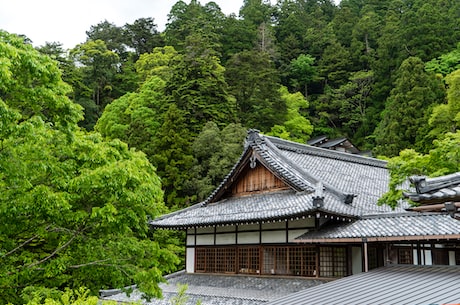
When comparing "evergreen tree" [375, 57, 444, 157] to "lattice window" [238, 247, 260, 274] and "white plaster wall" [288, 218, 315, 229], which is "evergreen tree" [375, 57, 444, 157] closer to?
"lattice window" [238, 247, 260, 274]

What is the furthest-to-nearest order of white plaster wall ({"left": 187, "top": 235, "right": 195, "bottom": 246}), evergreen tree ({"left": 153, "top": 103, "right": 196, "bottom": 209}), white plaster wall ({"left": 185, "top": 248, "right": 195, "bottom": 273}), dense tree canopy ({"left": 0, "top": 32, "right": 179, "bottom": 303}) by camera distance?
1. evergreen tree ({"left": 153, "top": 103, "right": 196, "bottom": 209})
2. white plaster wall ({"left": 187, "top": 235, "right": 195, "bottom": 246})
3. white plaster wall ({"left": 185, "top": 248, "right": 195, "bottom": 273})
4. dense tree canopy ({"left": 0, "top": 32, "right": 179, "bottom": 303})

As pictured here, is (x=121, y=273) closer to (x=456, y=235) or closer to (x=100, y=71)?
(x=456, y=235)

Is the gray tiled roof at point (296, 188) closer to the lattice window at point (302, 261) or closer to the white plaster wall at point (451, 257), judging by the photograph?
the lattice window at point (302, 261)

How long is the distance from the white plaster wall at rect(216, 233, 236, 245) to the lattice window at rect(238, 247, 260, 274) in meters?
0.49

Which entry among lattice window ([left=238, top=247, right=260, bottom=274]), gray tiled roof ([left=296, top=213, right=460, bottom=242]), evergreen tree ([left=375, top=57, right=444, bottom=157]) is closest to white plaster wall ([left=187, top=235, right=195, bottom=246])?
lattice window ([left=238, top=247, right=260, bottom=274])

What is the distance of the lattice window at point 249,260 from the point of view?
52.3ft

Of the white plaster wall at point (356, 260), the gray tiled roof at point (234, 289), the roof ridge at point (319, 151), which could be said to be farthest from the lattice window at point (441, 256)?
the roof ridge at point (319, 151)

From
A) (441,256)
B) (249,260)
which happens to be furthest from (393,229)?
(249,260)

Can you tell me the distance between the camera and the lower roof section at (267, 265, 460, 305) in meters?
6.71

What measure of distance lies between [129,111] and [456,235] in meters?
32.2

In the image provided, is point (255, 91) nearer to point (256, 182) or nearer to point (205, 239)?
point (256, 182)

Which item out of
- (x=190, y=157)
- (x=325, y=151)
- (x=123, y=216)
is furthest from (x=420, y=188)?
(x=190, y=157)

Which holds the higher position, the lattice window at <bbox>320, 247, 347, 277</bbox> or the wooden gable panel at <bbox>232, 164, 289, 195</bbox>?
the wooden gable panel at <bbox>232, 164, 289, 195</bbox>

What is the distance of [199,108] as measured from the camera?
1438 inches
